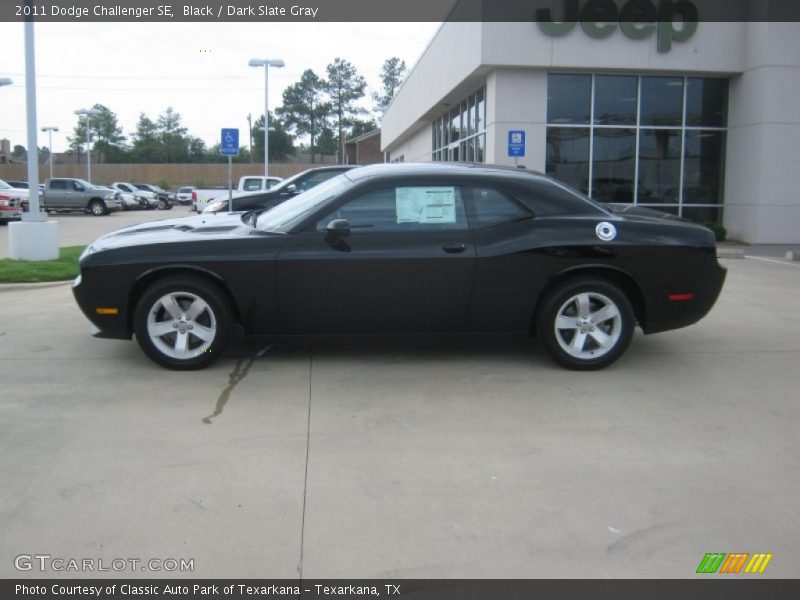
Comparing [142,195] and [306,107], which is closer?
[142,195]

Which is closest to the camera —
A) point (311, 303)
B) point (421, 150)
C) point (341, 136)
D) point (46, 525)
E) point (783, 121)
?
point (46, 525)

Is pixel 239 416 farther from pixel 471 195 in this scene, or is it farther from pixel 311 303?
pixel 471 195

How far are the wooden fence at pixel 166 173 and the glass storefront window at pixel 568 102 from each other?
1881 inches

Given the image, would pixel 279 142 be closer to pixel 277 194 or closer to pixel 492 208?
pixel 277 194

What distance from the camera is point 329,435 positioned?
15.5 ft

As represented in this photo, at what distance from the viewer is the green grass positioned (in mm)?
10266

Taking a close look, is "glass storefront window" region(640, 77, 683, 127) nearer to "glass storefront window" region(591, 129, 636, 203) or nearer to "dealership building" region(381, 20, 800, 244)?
"dealership building" region(381, 20, 800, 244)

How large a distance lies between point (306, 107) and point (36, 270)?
3399 inches

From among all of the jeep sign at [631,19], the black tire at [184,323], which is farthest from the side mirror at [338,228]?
the jeep sign at [631,19]

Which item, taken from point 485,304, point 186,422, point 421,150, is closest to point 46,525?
point 186,422

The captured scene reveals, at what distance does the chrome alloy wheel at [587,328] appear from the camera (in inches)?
240

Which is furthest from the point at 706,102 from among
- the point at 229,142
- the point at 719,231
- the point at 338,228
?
the point at 338,228
